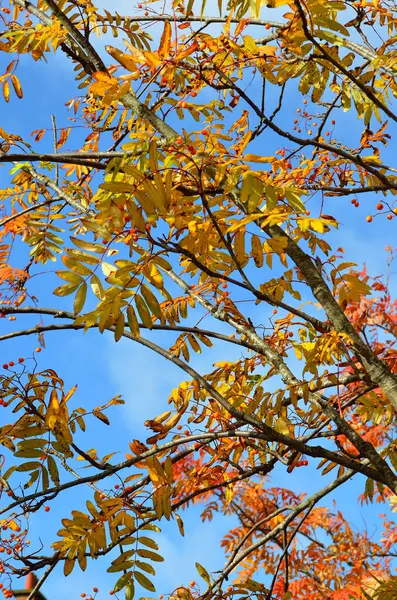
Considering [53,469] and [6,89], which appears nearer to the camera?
[53,469]

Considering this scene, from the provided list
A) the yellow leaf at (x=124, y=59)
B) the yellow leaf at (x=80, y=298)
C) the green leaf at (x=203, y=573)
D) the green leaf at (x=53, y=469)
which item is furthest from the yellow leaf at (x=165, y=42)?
the green leaf at (x=203, y=573)

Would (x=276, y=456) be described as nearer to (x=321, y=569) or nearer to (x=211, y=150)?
(x=211, y=150)

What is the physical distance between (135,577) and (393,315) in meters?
6.10

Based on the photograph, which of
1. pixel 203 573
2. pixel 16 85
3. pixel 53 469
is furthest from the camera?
pixel 16 85

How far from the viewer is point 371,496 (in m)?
4.05

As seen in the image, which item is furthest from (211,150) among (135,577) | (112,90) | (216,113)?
(135,577)

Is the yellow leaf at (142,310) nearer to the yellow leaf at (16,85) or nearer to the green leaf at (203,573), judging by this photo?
the green leaf at (203,573)

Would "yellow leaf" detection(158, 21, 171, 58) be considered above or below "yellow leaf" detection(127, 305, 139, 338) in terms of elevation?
above

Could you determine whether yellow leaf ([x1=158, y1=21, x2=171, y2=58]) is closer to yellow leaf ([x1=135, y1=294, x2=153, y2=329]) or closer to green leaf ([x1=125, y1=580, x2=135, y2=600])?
yellow leaf ([x1=135, y1=294, x2=153, y2=329])

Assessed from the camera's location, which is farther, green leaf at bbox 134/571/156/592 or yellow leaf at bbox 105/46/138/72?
green leaf at bbox 134/571/156/592

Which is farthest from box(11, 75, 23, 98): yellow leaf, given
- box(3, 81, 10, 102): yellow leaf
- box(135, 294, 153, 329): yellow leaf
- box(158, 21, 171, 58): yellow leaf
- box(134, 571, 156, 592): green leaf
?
box(134, 571, 156, 592): green leaf

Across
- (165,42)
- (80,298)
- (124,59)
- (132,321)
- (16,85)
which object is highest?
(16,85)

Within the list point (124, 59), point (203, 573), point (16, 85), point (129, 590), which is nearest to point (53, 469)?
point (129, 590)

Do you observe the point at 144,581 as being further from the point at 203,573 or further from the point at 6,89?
the point at 6,89
